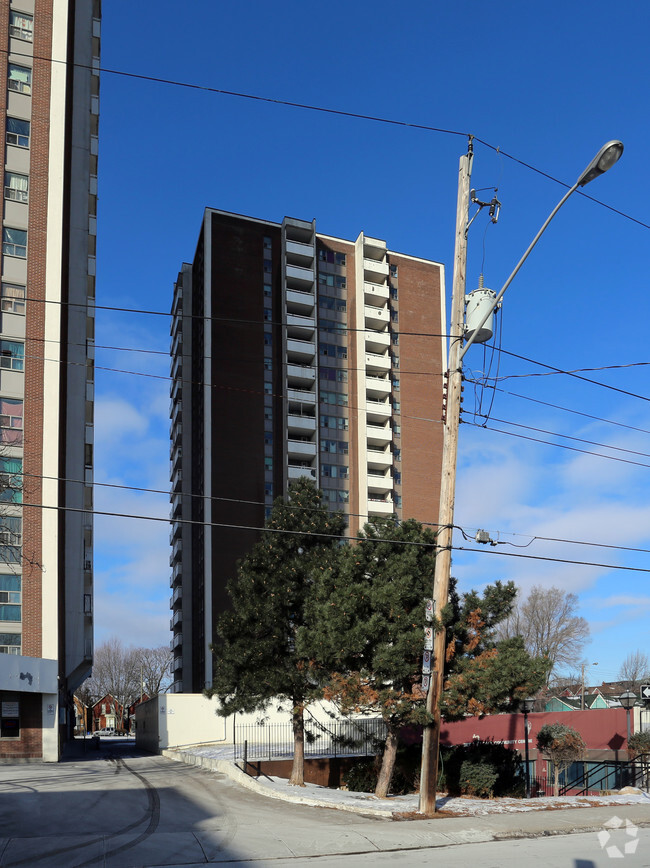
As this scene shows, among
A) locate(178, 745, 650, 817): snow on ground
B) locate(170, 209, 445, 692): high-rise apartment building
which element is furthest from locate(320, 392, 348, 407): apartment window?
locate(178, 745, 650, 817): snow on ground

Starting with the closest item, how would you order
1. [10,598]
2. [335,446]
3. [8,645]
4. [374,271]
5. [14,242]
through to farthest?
1. [8,645]
2. [10,598]
3. [14,242]
4. [335,446]
5. [374,271]

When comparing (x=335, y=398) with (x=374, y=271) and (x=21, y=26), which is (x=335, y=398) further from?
(x=21, y=26)

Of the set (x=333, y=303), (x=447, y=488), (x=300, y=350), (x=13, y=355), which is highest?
(x=333, y=303)

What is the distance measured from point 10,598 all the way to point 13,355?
10.8 m

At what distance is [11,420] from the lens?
37594 millimetres

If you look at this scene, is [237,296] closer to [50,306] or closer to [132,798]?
[50,306]

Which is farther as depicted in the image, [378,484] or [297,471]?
[378,484]

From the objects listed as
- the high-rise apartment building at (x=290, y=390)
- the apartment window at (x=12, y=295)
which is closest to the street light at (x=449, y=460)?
the apartment window at (x=12, y=295)

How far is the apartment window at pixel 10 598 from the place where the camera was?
3606 cm

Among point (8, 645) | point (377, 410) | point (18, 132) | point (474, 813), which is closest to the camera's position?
point (474, 813)

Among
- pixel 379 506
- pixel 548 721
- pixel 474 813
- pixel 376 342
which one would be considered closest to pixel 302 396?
pixel 376 342

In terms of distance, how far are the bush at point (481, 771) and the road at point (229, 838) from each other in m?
5.30

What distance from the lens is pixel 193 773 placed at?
2675 centimetres

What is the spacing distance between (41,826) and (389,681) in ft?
26.0
